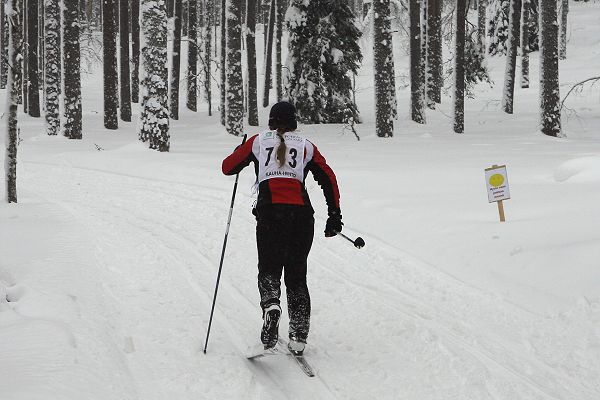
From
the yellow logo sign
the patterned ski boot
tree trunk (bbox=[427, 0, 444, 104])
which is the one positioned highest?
tree trunk (bbox=[427, 0, 444, 104])

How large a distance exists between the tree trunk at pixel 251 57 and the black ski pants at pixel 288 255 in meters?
19.6

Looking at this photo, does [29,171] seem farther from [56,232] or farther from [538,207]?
[538,207]

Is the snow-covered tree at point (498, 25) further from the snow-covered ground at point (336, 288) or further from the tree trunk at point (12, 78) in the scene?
the tree trunk at point (12, 78)

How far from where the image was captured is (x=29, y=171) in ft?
48.3

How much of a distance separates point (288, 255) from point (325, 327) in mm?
1063

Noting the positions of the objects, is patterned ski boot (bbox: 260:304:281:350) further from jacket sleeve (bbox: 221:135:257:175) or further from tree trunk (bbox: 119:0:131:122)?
tree trunk (bbox: 119:0:131:122)

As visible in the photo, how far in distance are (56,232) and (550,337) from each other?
21.7ft

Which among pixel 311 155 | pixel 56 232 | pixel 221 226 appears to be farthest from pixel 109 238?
pixel 311 155

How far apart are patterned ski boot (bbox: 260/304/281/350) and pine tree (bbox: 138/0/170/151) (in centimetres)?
1190

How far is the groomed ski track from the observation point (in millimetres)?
4410

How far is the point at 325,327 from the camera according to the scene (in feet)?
18.5

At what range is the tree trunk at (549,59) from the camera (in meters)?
16.2

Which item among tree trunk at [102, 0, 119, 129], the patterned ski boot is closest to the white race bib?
the patterned ski boot

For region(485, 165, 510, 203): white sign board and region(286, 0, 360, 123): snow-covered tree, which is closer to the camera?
region(485, 165, 510, 203): white sign board
